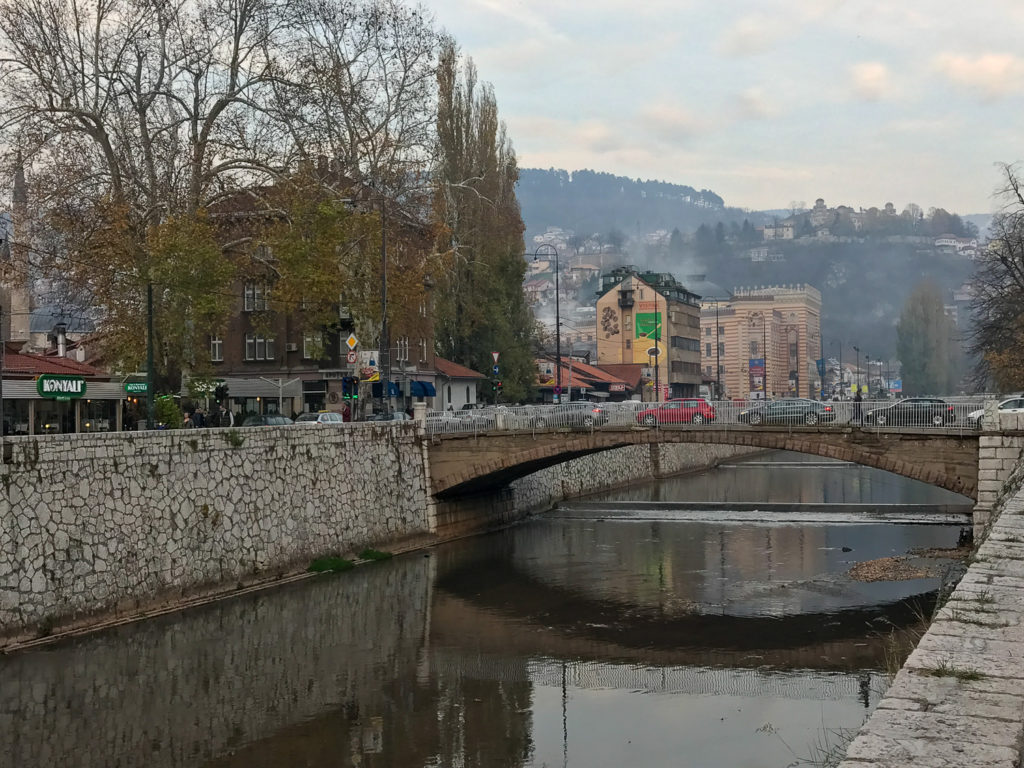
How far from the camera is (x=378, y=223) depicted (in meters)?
47.6

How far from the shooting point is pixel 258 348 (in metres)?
66.4

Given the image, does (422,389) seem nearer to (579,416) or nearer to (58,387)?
(579,416)

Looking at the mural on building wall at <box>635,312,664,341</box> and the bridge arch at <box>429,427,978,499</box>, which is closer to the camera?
the bridge arch at <box>429,427,978,499</box>

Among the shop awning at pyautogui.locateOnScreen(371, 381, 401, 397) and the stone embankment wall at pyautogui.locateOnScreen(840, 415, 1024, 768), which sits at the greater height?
the shop awning at pyautogui.locateOnScreen(371, 381, 401, 397)

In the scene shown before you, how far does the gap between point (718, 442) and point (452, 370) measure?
30516 mm

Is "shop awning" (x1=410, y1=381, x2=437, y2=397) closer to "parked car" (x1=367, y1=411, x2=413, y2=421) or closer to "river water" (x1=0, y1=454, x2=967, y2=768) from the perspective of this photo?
"parked car" (x1=367, y1=411, x2=413, y2=421)

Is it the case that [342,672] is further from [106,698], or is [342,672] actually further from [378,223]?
[378,223]

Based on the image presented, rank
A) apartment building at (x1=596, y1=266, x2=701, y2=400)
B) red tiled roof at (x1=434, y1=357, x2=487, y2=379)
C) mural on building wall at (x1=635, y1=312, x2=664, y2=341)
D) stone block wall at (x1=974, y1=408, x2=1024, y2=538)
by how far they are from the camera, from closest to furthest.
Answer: stone block wall at (x1=974, y1=408, x2=1024, y2=538)
red tiled roof at (x1=434, y1=357, x2=487, y2=379)
mural on building wall at (x1=635, y1=312, x2=664, y2=341)
apartment building at (x1=596, y1=266, x2=701, y2=400)

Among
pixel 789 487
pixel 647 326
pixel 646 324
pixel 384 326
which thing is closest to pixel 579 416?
pixel 384 326

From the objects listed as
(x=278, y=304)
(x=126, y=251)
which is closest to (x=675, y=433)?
(x=278, y=304)

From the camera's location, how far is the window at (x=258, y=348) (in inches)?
2603

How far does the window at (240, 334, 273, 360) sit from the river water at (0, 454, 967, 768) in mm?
27251

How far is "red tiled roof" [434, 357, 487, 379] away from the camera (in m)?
69.9

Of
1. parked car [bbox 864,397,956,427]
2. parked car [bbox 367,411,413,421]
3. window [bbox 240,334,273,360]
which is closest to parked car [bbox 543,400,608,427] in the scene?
parked car [bbox 367,411,413,421]
